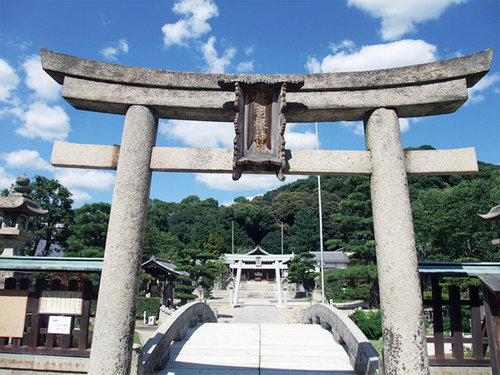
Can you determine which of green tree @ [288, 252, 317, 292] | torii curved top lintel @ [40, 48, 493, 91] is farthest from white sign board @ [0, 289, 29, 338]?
green tree @ [288, 252, 317, 292]

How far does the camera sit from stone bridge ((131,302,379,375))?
17.2 feet

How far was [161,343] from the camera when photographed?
5.41m

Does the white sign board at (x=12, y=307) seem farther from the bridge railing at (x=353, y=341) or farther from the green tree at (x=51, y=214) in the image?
the green tree at (x=51, y=214)

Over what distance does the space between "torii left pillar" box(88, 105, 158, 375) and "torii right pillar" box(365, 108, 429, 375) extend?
124 inches

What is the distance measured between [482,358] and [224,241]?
46.6 metres

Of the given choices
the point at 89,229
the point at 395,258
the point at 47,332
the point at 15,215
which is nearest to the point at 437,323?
the point at 395,258

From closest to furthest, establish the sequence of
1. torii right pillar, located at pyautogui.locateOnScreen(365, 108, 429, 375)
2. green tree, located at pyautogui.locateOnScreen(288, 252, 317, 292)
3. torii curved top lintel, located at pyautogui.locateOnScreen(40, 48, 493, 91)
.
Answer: torii right pillar, located at pyautogui.locateOnScreen(365, 108, 429, 375) → torii curved top lintel, located at pyautogui.locateOnScreen(40, 48, 493, 91) → green tree, located at pyautogui.locateOnScreen(288, 252, 317, 292)

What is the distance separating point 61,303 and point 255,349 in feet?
11.5

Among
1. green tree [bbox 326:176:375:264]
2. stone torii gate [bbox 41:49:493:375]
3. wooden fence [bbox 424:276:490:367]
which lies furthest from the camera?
green tree [bbox 326:176:375:264]

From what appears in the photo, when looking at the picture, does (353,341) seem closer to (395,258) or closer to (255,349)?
(255,349)

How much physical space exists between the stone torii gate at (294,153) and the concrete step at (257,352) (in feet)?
5.94

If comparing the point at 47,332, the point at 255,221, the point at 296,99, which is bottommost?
the point at 47,332

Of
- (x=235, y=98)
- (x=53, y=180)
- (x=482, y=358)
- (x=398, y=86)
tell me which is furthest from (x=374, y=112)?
(x=53, y=180)

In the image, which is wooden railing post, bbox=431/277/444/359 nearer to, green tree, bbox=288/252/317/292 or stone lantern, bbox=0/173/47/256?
stone lantern, bbox=0/173/47/256
